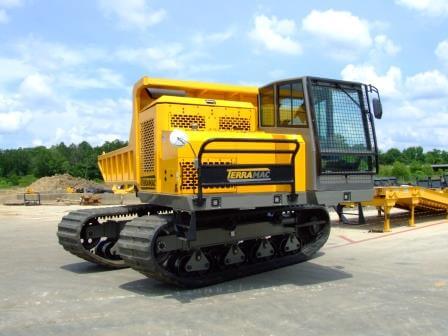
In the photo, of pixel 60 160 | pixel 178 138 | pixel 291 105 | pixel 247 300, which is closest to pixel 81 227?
pixel 178 138

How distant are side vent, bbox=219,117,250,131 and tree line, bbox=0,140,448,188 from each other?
76.3 meters

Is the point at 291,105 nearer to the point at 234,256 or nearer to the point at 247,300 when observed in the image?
the point at 234,256

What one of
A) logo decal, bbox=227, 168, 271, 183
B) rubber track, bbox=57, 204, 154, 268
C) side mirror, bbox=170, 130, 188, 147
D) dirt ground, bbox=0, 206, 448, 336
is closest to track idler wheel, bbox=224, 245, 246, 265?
dirt ground, bbox=0, 206, 448, 336

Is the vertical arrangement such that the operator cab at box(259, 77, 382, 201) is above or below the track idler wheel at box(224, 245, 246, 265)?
above

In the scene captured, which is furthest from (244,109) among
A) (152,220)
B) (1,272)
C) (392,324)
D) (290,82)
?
(1,272)

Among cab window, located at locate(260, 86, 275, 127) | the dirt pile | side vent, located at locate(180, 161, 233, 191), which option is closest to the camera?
side vent, located at locate(180, 161, 233, 191)

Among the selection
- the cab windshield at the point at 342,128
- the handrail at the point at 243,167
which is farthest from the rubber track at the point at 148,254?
the cab windshield at the point at 342,128

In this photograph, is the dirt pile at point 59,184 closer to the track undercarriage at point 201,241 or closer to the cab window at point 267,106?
the track undercarriage at point 201,241

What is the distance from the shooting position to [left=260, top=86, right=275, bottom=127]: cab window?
8.65 meters

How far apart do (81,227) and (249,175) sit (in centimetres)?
335

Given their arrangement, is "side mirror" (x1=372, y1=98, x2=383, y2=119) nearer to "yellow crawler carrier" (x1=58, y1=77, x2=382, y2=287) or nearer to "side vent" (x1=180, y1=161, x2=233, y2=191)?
"yellow crawler carrier" (x1=58, y1=77, x2=382, y2=287)

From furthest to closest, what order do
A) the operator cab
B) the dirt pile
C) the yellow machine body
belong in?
1. the dirt pile
2. the operator cab
3. the yellow machine body

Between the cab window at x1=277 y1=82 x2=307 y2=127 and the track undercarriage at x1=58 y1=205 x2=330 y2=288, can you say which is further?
the cab window at x1=277 y1=82 x2=307 y2=127

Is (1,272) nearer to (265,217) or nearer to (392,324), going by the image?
(265,217)
